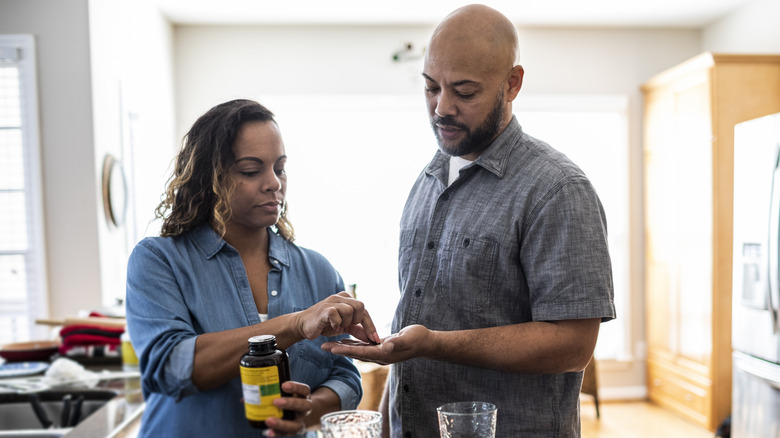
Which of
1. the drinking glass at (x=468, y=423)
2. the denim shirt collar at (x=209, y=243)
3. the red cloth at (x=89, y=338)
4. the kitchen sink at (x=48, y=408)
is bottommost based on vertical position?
the kitchen sink at (x=48, y=408)

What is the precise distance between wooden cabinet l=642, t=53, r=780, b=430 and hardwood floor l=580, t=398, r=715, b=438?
0.30 feet

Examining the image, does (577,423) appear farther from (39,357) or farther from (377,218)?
(377,218)

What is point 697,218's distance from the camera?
4.46m

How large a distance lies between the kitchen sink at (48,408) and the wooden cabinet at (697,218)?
12.4 ft

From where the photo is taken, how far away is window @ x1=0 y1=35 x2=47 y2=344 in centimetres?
336

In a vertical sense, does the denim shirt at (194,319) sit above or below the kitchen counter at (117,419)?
above

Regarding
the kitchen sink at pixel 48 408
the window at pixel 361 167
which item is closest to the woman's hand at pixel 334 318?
the kitchen sink at pixel 48 408

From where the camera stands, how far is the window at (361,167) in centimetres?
516

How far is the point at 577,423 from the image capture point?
1.38 meters

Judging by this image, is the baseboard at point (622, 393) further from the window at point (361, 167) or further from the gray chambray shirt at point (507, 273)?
the gray chambray shirt at point (507, 273)

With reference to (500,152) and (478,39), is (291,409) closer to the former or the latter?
(500,152)

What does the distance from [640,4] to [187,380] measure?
4.54 m

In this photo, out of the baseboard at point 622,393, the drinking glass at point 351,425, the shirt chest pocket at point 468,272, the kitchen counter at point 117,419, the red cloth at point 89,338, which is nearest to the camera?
the drinking glass at point 351,425

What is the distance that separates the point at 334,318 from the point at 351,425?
28 cm
